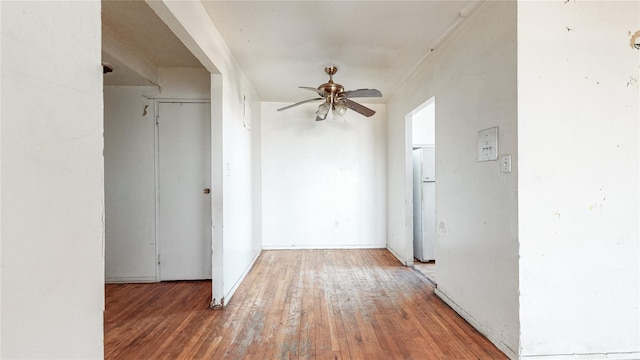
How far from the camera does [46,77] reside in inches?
27.4

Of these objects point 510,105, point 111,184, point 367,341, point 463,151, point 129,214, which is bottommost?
point 367,341

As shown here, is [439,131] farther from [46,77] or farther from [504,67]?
[46,77]

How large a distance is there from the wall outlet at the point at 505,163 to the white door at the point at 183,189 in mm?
2878

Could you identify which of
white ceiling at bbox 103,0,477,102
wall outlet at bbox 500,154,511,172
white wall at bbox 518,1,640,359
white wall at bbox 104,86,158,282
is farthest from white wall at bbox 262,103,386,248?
white wall at bbox 518,1,640,359

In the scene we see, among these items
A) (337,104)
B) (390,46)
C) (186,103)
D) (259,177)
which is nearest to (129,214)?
(186,103)

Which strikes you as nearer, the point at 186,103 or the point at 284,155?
the point at 186,103

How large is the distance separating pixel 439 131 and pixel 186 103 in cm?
279

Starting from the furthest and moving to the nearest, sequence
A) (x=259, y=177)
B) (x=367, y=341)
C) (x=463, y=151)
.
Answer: (x=259, y=177) → (x=463, y=151) → (x=367, y=341)

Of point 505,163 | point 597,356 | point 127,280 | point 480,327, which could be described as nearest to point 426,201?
point 480,327

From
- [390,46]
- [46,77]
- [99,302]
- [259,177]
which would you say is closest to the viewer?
[46,77]

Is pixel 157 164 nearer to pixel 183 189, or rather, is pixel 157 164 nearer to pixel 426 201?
pixel 183 189

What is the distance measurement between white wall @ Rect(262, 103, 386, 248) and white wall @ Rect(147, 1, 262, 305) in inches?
34.6

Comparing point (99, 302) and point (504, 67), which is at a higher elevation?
point (504, 67)

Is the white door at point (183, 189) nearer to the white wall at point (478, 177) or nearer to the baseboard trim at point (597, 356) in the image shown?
the white wall at point (478, 177)
